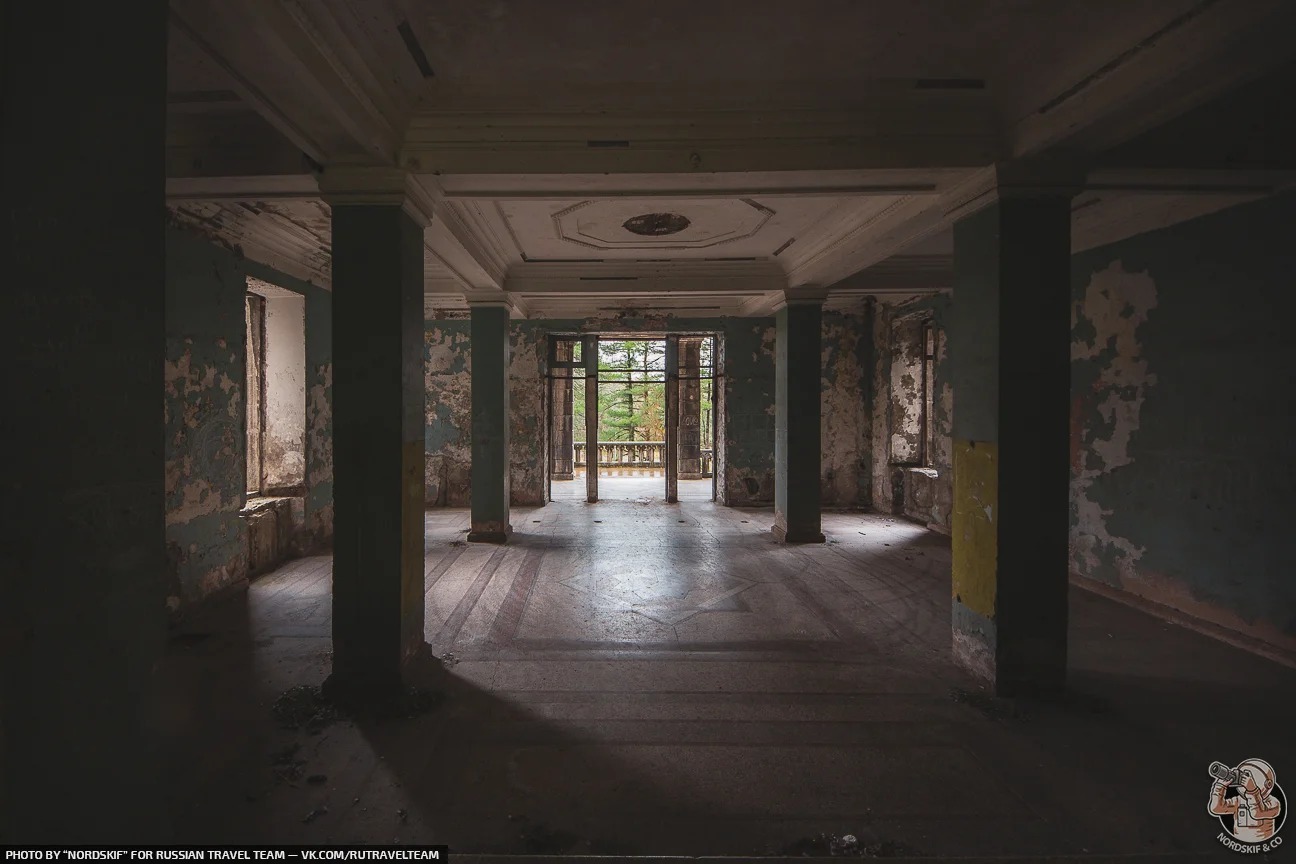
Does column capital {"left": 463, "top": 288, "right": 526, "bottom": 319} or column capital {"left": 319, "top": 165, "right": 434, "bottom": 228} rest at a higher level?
column capital {"left": 463, "top": 288, "right": 526, "bottom": 319}

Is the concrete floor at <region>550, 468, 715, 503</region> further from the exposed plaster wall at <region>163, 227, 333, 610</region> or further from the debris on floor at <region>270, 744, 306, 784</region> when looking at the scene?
the debris on floor at <region>270, 744, 306, 784</region>

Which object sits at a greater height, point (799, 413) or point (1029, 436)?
point (799, 413)

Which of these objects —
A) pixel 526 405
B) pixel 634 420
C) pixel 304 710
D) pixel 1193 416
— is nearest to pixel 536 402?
pixel 526 405

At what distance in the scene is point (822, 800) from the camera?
238 cm

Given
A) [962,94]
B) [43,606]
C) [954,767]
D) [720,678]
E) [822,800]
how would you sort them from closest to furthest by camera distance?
[43,606], [822,800], [954,767], [962,94], [720,678]

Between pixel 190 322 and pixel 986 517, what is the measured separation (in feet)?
19.6

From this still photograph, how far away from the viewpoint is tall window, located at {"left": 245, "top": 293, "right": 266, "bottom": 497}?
20.3ft

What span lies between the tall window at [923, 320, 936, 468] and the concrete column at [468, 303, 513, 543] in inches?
236

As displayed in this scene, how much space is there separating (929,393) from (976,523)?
585 centimetres

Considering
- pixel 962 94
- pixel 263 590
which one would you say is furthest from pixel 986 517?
pixel 263 590

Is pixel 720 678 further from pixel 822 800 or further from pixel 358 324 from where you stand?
pixel 358 324

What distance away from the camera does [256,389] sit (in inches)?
247

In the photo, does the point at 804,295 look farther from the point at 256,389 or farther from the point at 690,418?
the point at 690,418
